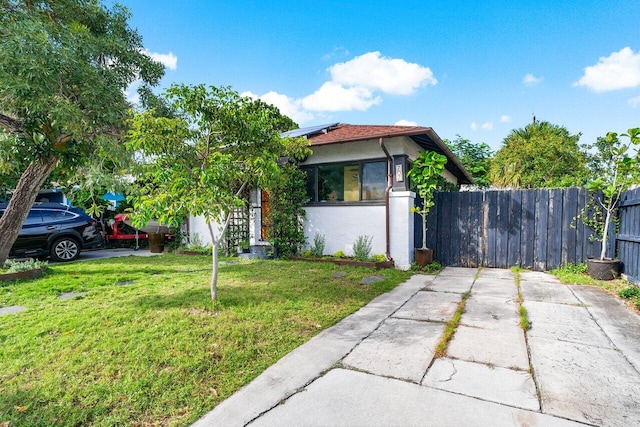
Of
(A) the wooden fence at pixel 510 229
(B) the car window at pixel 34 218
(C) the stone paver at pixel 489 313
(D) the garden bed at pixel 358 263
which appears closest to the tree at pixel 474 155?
(A) the wooden fence at pixel 510 229

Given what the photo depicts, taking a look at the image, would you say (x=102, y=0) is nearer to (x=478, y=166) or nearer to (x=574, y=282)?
(x=574, y=282)

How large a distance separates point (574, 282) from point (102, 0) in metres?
9.23

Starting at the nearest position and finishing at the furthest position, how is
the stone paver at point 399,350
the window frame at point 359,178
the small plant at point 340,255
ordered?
the stone paver at point 399,350
the window frame at point 359,178
the small plant at point 340,255

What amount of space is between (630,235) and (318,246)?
5.51 metres

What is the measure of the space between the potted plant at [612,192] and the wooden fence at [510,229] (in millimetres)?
202

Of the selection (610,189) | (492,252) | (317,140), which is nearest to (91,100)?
(317,140)

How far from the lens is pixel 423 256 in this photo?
6445 millimetres

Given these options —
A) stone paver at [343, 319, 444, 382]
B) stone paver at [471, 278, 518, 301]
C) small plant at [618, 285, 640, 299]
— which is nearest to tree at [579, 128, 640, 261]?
small plant at [618, 285, 640, 299]

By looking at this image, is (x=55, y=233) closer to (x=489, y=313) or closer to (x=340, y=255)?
(x=340, y=255)

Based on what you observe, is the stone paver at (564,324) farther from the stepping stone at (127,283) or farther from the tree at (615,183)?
the stepping stone at (127,283)

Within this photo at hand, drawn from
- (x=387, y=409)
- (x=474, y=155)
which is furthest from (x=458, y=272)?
(x=474, y=155)

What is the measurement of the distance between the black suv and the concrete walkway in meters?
8.43

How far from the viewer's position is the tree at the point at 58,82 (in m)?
3.33

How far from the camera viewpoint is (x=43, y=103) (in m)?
3.49
